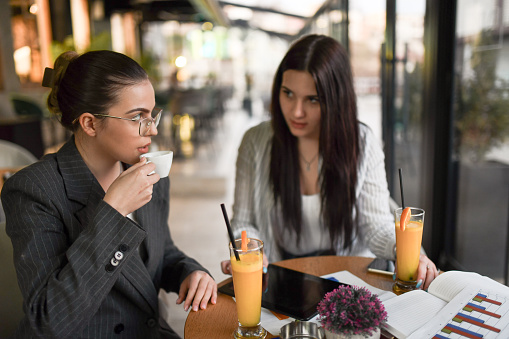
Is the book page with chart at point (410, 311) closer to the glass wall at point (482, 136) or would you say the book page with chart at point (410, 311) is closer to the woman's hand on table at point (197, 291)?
the woman's hand on table at point (197, 291)

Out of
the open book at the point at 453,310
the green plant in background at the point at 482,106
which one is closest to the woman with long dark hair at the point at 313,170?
the open book at the point at 453,310

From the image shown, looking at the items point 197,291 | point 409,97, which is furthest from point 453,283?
point 409,97

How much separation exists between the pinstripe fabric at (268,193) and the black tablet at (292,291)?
415 mm

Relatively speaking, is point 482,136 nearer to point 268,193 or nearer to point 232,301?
point 268,193

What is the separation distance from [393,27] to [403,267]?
2.69 meters

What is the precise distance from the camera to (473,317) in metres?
0.94

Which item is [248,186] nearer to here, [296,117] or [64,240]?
[296,117]

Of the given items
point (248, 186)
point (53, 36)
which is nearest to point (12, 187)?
point (248, 186)

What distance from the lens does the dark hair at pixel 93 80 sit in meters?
1.18

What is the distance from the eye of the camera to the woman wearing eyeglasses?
39.1 inches

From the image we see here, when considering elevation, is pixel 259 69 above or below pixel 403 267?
above

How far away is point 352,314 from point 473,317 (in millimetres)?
323

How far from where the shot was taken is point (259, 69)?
1781 cm

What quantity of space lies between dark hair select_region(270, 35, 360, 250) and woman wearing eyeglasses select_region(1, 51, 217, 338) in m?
0.56
